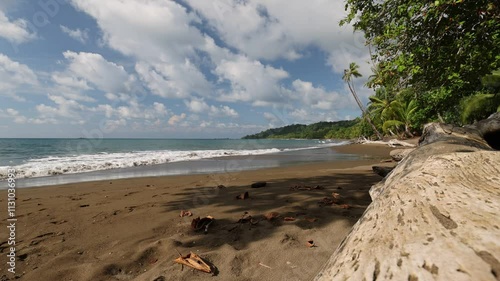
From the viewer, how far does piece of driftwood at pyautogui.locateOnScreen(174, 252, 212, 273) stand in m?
2.61

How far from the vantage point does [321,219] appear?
392 cm

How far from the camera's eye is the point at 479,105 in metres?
20.0

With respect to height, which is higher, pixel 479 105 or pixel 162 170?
pixel 479 105

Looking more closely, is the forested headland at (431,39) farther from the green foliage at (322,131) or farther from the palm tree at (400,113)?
the green foliage at (322,131)

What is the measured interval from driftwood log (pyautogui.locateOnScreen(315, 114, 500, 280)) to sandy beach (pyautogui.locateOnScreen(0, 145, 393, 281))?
4.07ft

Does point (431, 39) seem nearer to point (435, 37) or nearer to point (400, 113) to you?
point (435, 37)

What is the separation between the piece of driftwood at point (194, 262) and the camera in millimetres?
2609

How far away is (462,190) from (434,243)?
74 cm

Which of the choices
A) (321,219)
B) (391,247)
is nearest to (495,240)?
(391,247)

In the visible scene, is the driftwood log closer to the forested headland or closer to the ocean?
the forested headland

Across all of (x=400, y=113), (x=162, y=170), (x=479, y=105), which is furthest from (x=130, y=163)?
(x=400, y=113)

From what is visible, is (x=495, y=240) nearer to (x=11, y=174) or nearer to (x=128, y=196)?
(x=128, y=196)

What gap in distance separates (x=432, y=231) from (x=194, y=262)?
2.22m

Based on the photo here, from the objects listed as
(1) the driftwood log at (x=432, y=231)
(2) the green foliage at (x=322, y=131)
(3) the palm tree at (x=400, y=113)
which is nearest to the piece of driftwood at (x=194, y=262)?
(1) the driftwood log at (x=432, y=231)
